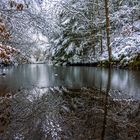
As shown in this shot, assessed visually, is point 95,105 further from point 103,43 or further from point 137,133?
point 103,43

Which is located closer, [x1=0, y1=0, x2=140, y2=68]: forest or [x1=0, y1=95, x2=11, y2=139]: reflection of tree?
[x1=0, y1=95, x2=11, y2=139]: reflection of tree

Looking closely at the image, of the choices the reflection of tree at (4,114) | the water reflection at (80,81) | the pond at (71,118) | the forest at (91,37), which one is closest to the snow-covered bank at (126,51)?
the forest at (91,37)

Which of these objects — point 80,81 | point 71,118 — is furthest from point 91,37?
point 71,118

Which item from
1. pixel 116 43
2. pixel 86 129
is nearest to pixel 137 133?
pixel 86 129

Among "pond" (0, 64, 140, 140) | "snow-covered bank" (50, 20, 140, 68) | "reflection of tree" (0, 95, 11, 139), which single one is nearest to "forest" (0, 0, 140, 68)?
"snow-covered bank" (50, 20, 140, 68)

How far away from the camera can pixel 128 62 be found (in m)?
23.5

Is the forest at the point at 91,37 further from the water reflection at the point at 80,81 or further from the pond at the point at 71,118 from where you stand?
the pond at the point at 71,118

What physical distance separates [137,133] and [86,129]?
0.73 meters

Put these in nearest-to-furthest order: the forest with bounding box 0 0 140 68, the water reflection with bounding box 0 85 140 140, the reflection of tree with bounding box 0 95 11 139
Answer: the water reflection with bounding box 0 85 140 140 → the reflection of tree with bounding box 0 95 11 139 → the forest with bounding box 0 0 140 68

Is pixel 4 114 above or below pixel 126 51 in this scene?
below

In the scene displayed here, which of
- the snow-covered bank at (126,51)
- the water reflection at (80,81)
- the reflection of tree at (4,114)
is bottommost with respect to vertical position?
the water reflection at (80,81)

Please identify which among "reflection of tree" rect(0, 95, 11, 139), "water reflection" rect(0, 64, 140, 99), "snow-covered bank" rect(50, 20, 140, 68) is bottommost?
"water reflection" rect(0, 64, 140, 99)

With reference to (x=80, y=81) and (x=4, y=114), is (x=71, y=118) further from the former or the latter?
(x=80, y=81)

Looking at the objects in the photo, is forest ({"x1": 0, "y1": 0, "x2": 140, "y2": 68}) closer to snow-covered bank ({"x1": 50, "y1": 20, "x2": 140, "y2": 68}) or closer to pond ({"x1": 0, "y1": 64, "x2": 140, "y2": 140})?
snow-covered bank ({"x1": 50, "y1": 20, "x2": 140, "y2": 68})
